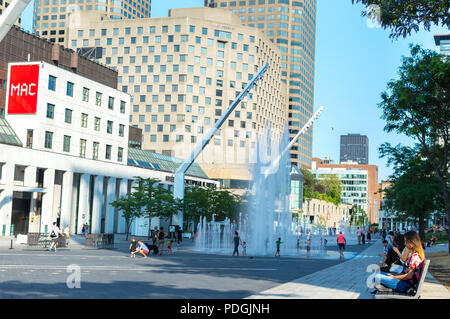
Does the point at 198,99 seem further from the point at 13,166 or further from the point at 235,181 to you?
the point at 13,166

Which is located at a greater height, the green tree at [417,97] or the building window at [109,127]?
the building window at [109,127]

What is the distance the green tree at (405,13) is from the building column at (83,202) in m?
49.4

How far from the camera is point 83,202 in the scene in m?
61.8

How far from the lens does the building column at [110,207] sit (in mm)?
66231

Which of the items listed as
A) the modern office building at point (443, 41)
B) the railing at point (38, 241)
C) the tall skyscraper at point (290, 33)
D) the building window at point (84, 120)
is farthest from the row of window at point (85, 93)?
the modern office building at point (443, 41)

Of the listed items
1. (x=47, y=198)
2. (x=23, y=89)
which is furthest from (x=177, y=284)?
(x=23, y=89)

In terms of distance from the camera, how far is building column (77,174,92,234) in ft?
201

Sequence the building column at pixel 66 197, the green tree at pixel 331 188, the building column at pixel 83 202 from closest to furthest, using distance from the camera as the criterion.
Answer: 1. the building column at pixel 66 197
2. the building column at pixel 83 202
3. the green tree at pixel 331 188

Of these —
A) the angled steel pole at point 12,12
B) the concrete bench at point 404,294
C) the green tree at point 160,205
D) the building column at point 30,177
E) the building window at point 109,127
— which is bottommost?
the concrete bench at point 404,294

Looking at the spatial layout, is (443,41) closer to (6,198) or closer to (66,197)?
(66,197)

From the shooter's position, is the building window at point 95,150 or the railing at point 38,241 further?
the building window at point 95,150

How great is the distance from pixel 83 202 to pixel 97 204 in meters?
3.19

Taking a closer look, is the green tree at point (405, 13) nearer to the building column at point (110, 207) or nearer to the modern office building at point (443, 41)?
the building column at point (110, 207)
